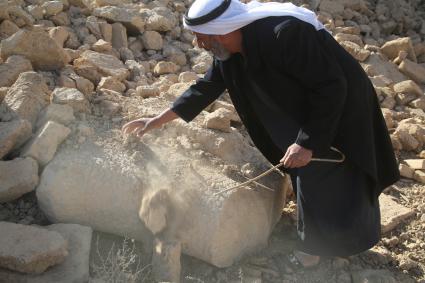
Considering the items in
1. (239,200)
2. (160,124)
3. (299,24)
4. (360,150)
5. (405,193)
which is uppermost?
(299,24)

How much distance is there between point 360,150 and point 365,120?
17 cm

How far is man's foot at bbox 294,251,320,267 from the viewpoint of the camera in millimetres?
3150

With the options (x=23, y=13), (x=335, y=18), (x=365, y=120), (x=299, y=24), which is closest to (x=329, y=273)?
(x=365, y=120)

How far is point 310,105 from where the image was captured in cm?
265

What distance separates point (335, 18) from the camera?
6949mm

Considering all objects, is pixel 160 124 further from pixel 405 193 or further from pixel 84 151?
pixel 405 193

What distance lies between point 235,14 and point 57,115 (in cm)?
144

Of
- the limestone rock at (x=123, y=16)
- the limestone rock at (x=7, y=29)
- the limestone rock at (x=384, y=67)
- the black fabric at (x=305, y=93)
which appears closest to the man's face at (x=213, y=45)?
the black fabric at (x=305, y=93)

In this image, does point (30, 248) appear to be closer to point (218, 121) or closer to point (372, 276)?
point (218, 121)

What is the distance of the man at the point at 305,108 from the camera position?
2.48 m

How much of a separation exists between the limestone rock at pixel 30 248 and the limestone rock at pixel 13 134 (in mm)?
595

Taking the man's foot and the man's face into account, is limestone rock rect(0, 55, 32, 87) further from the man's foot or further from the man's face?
the man's foot

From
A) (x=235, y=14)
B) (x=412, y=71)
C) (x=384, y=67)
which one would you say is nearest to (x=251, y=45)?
(x=235, y=14)

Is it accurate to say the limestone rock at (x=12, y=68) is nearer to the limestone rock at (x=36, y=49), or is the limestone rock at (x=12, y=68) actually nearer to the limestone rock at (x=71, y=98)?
the limestone rock at (x=36, y=49)
